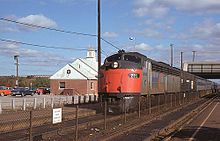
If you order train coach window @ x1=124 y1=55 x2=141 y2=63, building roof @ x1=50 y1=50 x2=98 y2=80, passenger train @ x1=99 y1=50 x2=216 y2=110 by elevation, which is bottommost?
passenger train @ x1=99 y1=50 x2=216 y2=110

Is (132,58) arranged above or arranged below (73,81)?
above

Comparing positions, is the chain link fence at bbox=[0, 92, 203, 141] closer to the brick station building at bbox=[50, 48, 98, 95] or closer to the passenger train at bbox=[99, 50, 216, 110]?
the passenger train at bbox=[99, 50, 216, 110]

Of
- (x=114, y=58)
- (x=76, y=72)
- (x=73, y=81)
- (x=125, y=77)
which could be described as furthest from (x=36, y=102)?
(x=76, y=72)

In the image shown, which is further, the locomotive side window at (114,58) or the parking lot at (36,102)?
the parking lot at (36,102)

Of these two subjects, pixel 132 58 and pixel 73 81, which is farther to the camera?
pixel 73 81

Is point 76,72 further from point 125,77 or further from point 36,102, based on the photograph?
point 125,77

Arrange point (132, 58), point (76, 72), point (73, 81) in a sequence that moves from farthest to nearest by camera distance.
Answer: point (76, 72)
point (73, 81)
point (132, 58)

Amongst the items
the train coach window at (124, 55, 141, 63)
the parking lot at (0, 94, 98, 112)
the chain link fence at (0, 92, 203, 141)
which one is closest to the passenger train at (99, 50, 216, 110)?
the train coach window at (124, 55, 141, 63)

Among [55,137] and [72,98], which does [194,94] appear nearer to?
[72,98]

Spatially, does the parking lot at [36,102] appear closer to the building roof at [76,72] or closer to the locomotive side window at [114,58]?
the locomotive side window at [114,58]

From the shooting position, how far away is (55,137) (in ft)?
45.2

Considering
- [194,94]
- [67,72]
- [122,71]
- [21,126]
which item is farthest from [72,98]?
[67,72]

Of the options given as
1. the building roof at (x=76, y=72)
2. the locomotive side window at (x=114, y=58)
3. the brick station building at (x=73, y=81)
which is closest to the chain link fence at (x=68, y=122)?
the locomotive side window at (x=114, y=58)

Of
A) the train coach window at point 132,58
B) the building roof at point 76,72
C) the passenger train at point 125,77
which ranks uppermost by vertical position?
the building roof at point 76,72
